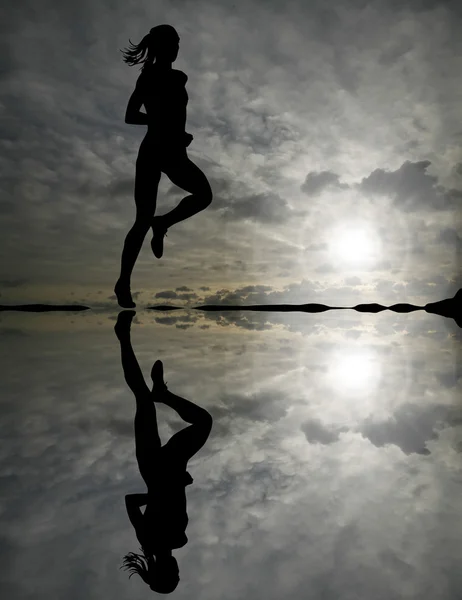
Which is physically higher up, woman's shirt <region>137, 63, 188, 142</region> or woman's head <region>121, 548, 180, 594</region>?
woman's shirt <region>137, 63, 188, 142</region>

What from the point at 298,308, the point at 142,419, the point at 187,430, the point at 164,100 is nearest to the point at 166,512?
the point at 187,430

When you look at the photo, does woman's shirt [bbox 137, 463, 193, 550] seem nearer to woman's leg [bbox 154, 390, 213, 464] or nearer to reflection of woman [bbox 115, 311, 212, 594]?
reflection of woman [bbox 115, 311, 212, 594]

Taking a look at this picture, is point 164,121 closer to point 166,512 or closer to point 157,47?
point 157,47

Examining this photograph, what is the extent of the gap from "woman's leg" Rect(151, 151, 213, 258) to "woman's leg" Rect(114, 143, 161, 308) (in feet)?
0.34

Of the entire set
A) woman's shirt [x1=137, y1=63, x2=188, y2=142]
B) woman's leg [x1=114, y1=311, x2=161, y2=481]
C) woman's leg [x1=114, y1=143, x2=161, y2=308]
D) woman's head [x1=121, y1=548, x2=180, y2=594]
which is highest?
woman's shirt [x1=137, y1=63, x2=188, y2=142]

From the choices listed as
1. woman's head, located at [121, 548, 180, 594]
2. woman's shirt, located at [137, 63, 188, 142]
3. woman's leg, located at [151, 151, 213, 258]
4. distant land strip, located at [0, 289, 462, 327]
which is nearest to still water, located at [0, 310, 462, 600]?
woman's head, located at [121, 548, 180, 594]

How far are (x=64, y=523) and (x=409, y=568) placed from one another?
21.7 inches

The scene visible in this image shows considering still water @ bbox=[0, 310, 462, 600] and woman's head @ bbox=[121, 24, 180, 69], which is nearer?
still water @ bbox=[0, 310, 462, 600]

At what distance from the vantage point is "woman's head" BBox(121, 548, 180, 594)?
71 centimetres

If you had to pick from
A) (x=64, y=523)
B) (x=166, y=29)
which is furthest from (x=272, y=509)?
(x=166, y=29)

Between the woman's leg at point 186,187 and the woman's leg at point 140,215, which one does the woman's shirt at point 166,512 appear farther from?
the woman's leg at point 140,215

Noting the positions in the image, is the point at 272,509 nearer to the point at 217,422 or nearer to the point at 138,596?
the point at 138,596

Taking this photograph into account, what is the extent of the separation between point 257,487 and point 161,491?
188 millimetres

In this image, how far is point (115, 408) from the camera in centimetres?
166
